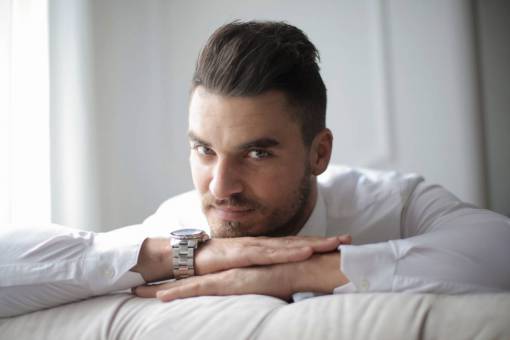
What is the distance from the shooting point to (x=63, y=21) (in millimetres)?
1786

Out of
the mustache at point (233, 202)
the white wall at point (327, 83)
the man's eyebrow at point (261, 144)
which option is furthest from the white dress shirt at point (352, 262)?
the white wall at point (327, 83)

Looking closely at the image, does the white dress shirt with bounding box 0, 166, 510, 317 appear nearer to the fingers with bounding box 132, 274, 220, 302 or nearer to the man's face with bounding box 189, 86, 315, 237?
the fingers with bounding box 132, 274, 220, 302

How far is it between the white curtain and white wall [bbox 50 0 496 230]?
245mm

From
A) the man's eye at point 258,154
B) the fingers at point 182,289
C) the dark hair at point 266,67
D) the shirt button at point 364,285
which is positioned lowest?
the fingers at point 182,289

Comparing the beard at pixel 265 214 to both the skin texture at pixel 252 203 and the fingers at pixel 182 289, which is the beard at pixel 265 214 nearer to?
the skin texture at pixel 252 203

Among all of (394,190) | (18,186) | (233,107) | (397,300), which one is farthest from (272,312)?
(18,186)

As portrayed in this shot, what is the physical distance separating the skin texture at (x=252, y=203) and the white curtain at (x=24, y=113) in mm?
606

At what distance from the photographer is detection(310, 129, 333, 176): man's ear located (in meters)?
1.32

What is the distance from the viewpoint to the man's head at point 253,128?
3.71ft

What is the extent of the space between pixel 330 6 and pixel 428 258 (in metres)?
1.63

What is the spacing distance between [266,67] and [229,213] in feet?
1.13

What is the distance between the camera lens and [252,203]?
1.16 meters

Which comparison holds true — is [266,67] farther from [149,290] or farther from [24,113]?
[24,113]

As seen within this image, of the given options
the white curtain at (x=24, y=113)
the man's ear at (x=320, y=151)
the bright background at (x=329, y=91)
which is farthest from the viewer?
the bright background at (x=329, y=91)
